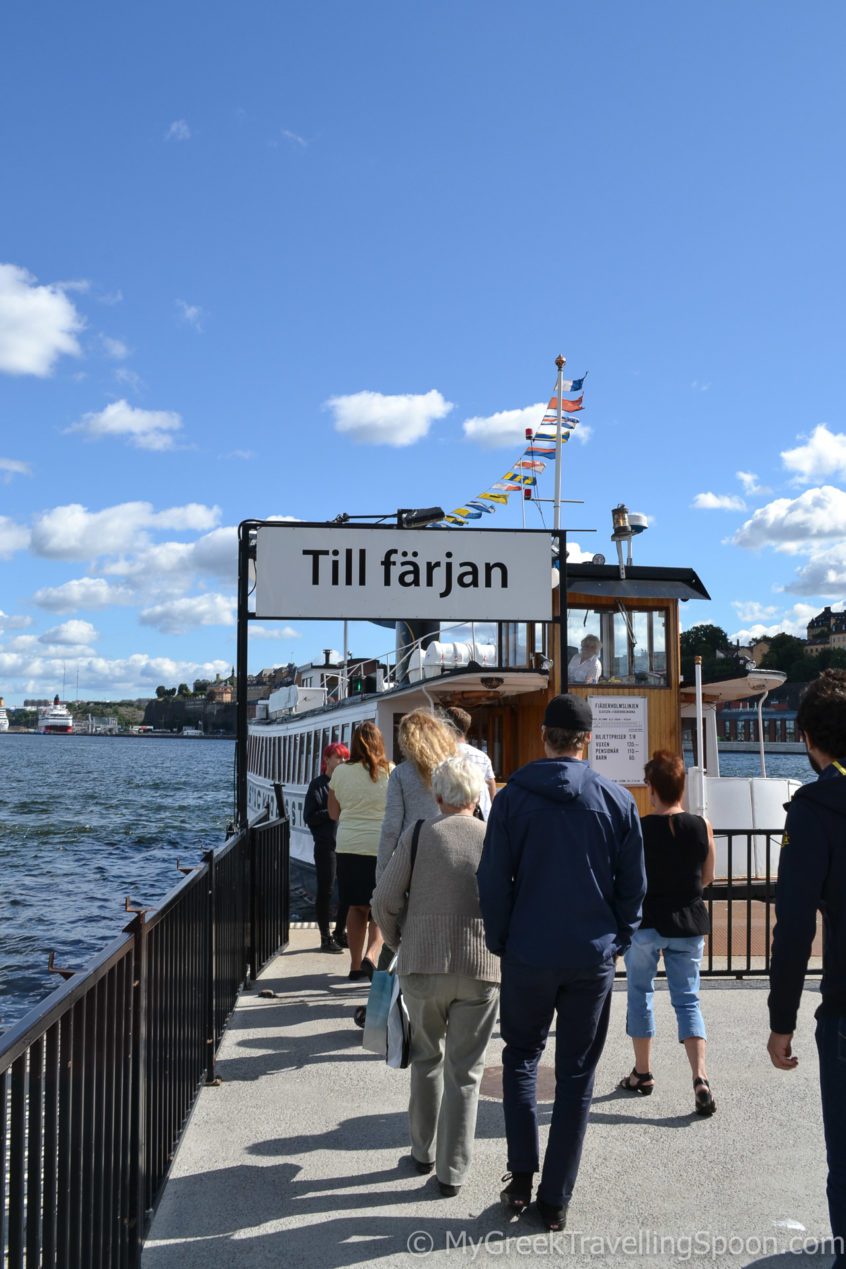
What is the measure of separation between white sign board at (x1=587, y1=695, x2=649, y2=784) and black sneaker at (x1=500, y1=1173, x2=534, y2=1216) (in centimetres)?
998

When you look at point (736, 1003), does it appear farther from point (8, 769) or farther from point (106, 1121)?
point (8, 769)

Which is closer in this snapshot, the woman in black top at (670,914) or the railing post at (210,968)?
the woman in black top at (670,914)

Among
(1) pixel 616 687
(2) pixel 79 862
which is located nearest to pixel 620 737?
(1) pixel 616 687

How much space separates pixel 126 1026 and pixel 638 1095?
3167 millimetres

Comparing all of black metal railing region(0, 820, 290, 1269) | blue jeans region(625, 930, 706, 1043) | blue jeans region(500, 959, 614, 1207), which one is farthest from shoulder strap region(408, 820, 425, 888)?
blue jeans region(625, 930, 706, 1043)

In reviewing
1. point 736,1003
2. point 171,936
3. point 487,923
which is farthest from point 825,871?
point 736,1003

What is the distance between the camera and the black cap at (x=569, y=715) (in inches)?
170

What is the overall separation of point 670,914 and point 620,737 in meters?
8.98

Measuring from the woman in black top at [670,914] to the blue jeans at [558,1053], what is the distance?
1.47 m

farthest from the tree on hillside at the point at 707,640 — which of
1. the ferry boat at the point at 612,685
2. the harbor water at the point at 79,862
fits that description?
the ferry boat at the point at 612,685

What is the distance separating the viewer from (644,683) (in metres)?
15.1

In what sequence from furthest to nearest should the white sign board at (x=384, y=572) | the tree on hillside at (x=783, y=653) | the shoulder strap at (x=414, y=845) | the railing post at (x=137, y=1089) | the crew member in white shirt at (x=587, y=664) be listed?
the tree on hillside at (x=783, y=653) → the crew member in white shirt at (x=587, y=664) → the white sign board at (x=384, y=572) → the shoulder strap at (x=414, y=845) → the railing post at (x=137, y=1089)

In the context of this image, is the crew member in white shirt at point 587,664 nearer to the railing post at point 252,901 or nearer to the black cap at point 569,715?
the railing post at point 252,901

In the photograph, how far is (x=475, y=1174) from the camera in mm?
4602
